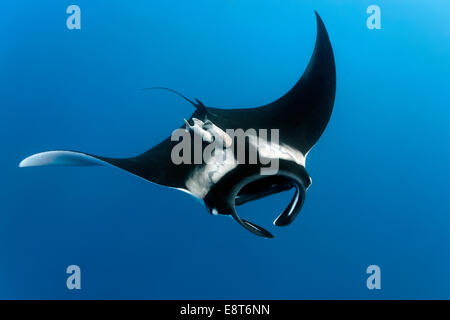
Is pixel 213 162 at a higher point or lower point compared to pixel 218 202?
higher

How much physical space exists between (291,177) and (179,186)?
643mm

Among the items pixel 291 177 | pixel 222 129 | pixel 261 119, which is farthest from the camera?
pixel 261 119

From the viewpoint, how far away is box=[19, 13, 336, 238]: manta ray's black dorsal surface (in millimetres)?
1958

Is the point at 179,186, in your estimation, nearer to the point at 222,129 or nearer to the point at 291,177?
the point at 222,129

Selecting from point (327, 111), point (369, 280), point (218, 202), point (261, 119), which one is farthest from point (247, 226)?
point (369, 280)

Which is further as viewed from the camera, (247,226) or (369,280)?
(369,280)

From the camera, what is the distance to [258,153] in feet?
6.54

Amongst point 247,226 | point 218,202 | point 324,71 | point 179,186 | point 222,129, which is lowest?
point 247,226

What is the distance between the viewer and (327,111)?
2.50 m

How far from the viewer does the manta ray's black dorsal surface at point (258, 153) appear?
1.96 m

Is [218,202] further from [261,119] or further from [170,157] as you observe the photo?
A: [261,119]

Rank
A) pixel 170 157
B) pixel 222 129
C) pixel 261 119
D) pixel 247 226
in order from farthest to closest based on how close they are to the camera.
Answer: pixel 261 119, pixel 170 157, pixel 222 129, pixel 247 226

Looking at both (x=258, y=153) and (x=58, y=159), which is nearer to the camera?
(x=258, y=153)

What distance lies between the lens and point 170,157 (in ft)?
7.55
